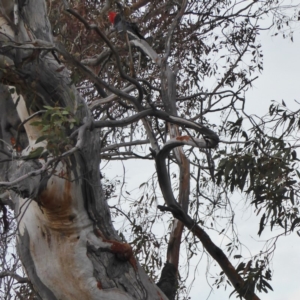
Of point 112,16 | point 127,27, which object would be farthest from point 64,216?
point 112,16

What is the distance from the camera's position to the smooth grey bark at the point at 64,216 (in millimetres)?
3762

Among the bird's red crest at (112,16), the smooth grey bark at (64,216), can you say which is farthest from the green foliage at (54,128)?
the bird's red crest at (112,16)

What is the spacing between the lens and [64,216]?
384 cm

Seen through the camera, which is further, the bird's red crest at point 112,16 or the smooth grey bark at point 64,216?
the bird's red crest at point 112,16

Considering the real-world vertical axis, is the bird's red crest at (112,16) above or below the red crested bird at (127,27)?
above

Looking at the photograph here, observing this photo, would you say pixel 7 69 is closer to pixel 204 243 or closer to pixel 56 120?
pixel 56 120

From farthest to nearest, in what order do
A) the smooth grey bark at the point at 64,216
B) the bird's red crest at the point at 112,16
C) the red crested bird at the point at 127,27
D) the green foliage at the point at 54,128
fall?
the bird's red crest at the point at 112,16, the red crested bird at the point at 127,27, the smooth grey bark at the point at 64,216, the green foliage at the point at 54,128

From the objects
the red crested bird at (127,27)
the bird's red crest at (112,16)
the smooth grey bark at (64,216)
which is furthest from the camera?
the bird's red crest at (112,16)

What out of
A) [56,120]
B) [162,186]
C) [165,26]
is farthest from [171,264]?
[165,26]

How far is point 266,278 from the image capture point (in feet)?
14.1

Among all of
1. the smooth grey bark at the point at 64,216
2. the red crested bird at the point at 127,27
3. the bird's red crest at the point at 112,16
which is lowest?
the smooth grey bark at the point at 64,216

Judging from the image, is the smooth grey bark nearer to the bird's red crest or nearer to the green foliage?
the green foliage

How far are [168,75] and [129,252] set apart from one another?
1738 mm

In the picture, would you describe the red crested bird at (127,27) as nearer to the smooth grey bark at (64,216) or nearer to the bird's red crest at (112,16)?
the bird's red crest at (112,16)
